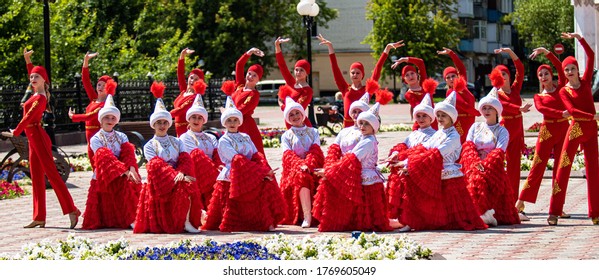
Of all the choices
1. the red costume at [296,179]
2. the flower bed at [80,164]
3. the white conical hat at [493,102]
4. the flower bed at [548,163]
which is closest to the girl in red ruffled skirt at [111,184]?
the red costume at [296,179]

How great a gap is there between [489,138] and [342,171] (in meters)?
1.73

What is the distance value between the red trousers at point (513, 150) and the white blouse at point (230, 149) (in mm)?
3114

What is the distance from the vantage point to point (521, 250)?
11328 mm

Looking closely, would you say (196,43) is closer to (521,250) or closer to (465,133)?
(465,133)

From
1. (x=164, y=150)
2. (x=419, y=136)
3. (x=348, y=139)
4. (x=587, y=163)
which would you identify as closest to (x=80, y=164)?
(x=164, y=150)

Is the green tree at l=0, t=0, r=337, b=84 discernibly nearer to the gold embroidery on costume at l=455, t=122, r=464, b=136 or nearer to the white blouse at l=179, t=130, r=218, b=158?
the white blouse at l=179, t=130, r=218, b=158

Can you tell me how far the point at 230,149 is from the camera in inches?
540

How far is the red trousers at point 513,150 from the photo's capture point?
48.7ft

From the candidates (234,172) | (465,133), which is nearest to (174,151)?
(234,172)

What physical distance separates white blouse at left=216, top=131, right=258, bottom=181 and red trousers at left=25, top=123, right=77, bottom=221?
2.00 m

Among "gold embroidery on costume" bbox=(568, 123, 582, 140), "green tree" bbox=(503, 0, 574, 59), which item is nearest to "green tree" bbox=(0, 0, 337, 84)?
"green tree" bbox=(503, 0, 574, 59)

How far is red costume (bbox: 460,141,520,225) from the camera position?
13.6 metres
